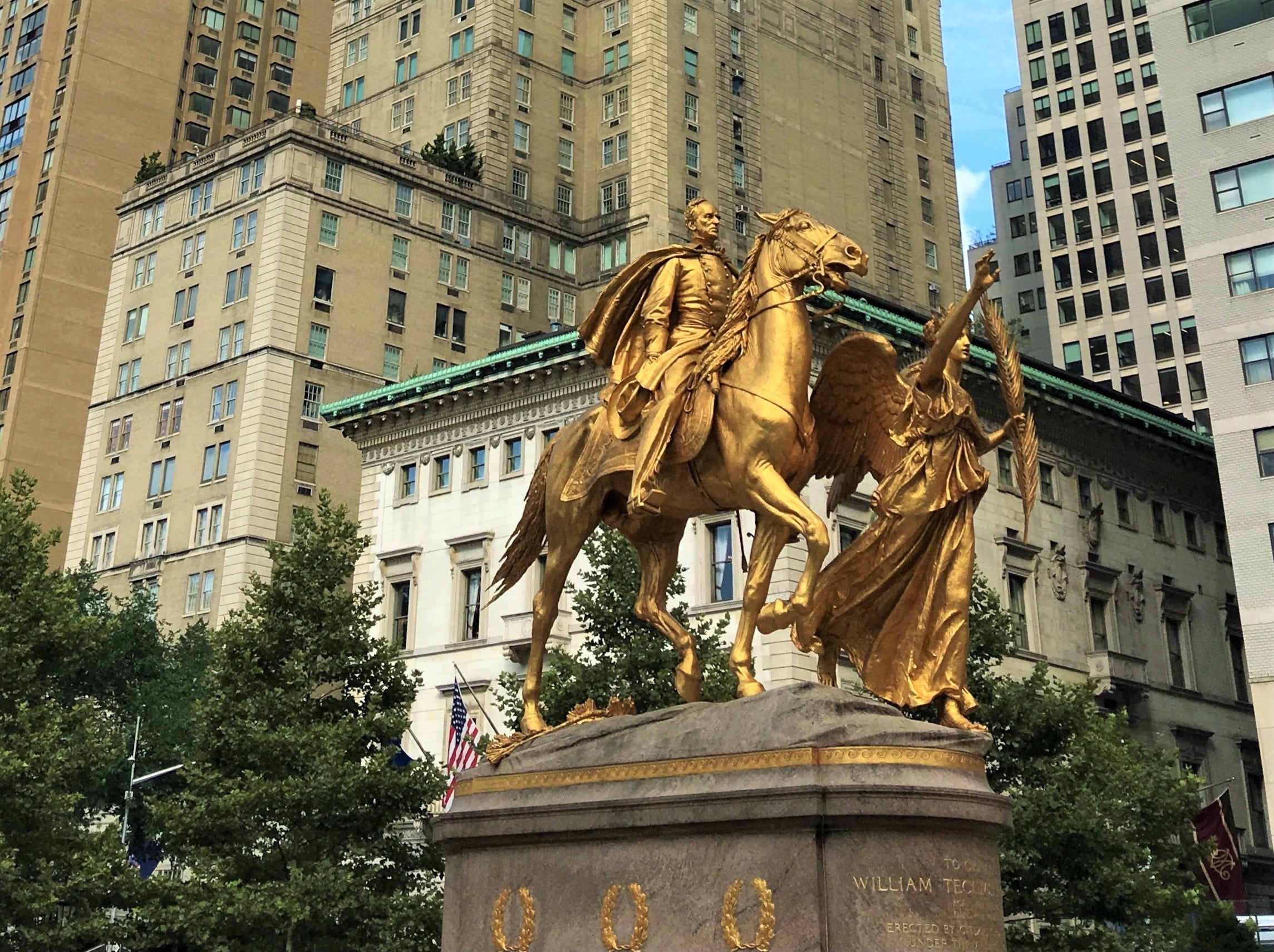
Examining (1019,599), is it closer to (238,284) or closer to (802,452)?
(238,284)

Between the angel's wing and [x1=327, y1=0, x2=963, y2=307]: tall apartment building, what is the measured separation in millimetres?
66106

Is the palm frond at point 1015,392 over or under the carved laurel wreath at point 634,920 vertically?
over

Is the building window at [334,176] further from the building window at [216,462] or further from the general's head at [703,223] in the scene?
the general's head at [703,223]

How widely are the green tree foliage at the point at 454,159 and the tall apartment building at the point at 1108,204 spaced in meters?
Answer: 39.1

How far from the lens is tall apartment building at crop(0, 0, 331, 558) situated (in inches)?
3688

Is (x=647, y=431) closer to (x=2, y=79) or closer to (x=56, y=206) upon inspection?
(x=56, y=206)

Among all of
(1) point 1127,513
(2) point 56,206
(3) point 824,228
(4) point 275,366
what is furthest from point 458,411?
(2) point 56,206

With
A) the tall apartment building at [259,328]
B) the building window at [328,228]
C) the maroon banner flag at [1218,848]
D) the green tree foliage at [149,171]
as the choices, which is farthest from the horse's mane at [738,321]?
the green tree foliage at [149,171]

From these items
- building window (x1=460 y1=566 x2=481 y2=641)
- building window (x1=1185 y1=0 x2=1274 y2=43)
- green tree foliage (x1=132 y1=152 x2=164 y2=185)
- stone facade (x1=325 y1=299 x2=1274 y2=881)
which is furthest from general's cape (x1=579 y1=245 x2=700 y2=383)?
green tree foliage (x1=132 y1=152 x2=164 y2=185)

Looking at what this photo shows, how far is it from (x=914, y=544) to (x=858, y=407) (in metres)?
1.56

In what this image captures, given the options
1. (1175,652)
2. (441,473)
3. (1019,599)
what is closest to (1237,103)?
(1019,599)

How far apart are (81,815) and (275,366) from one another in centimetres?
3243

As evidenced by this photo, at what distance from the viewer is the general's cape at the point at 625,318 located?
1606 cm

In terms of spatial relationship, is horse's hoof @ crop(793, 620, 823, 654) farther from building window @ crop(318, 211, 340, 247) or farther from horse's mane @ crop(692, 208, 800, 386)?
building window @ crop(318, 211, 340, 247)
